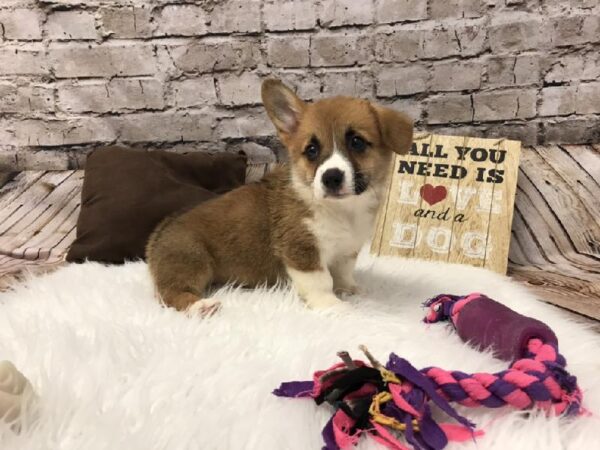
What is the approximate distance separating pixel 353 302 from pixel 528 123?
1374 mm

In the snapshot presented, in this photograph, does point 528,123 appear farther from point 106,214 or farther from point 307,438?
point 307,438

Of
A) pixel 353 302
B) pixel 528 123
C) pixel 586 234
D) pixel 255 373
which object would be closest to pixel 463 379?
pixel 255 373

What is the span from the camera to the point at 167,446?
0.77 metres

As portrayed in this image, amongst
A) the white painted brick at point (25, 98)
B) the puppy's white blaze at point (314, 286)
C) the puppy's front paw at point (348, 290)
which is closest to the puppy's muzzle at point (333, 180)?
the puppy's white blaze at point (314, 286)

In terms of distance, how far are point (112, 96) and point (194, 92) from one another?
394 mm

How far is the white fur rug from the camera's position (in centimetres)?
80

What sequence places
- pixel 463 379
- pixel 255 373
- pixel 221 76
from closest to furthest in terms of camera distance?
pixel 463 379
pixel 255 373
pixel 221 76

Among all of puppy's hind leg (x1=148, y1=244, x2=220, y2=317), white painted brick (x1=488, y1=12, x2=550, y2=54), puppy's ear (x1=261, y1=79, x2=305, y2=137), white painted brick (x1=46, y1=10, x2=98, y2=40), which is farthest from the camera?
white painted brick (x1=46, y1=10, x2=98, y2=40)

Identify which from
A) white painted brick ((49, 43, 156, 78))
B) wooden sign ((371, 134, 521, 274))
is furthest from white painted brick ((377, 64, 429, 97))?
white painted brick ((49, 43, 156, 78))

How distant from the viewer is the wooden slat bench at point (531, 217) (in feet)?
6.78

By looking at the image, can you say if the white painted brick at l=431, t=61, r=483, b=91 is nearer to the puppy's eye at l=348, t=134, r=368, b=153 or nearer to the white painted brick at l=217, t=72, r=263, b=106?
the white painted brick at l=217, t=72, r=263, b=106

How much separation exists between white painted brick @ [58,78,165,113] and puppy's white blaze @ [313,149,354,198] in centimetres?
129

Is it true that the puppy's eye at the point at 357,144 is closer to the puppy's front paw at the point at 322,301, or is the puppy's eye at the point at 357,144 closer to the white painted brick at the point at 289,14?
the puppy's front paw at the point at 322,301

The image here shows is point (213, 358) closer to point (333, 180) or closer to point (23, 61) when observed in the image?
point (333, 180)
